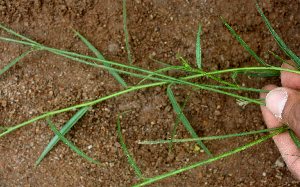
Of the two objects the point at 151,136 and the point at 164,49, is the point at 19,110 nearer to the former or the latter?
the point at 151,136

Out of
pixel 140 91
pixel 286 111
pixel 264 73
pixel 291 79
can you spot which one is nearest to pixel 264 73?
pixel 264 73

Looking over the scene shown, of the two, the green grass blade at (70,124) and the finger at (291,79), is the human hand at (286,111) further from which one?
the green grass blade at (70,124)

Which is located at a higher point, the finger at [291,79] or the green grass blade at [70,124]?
the finger at [291,79]

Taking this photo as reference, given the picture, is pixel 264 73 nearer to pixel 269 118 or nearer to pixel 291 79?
pixel 291 79

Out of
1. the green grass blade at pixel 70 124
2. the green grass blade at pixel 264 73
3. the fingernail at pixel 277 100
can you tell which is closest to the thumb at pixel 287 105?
→ the fingernail at pixel 277 100

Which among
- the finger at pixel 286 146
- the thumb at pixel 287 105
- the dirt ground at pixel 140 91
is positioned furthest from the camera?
the dirt ground at pixel 140 91

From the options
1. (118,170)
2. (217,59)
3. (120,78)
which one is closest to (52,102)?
(120,78)
